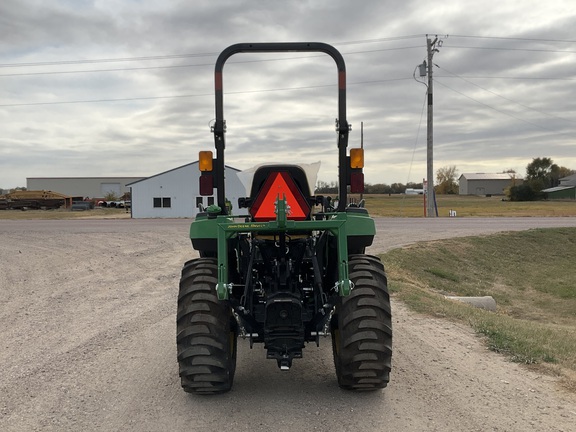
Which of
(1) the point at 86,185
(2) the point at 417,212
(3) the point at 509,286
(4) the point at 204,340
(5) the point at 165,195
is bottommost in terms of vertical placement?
(3) the point at 509,286

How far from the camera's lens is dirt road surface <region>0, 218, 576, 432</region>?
444 cm

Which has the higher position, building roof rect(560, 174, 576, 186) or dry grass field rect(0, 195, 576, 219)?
building roof rect(560, 174, 576, 186)

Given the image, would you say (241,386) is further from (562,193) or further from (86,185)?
(86,185)

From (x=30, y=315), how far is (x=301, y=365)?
504 cm

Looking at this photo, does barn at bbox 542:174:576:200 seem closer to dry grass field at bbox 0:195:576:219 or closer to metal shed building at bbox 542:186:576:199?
metal shed building at bbox 542:186:576:199

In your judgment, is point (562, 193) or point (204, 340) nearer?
point (204, 340)

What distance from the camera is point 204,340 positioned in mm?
4723

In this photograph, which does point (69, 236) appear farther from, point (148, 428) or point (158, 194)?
point (158, 194)

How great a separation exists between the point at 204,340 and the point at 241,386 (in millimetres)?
804

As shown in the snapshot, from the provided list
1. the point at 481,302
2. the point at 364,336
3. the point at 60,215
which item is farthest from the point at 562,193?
the point at 364,336

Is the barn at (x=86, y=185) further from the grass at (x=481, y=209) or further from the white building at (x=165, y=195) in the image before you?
the white building at (x=165, y=195)

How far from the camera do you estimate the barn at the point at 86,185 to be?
104 metres

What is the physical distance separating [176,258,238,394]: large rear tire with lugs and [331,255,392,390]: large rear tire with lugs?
98 cm

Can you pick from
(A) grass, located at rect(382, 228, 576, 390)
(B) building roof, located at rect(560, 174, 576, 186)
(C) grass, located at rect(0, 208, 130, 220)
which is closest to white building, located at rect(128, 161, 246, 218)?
(C) grass, located at rect(0, 208, 130, 220)
